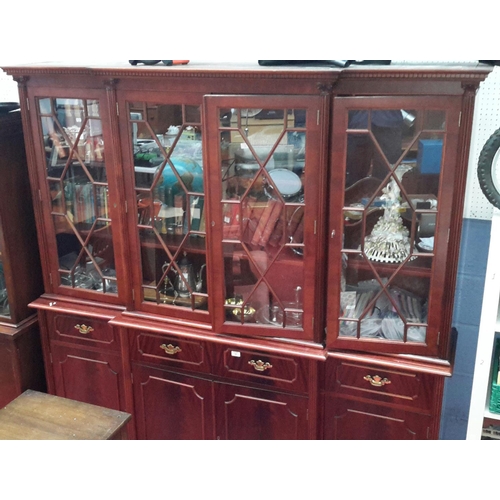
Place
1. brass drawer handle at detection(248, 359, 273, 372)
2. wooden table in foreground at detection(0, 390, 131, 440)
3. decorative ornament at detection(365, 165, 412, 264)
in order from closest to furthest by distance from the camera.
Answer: wooden table in foreground at detection(0, 390, 131, 440) → decorative ornament at detection(365, 165, 412, 264) → brass drawer handle at detection(248, 359, 273, 372)

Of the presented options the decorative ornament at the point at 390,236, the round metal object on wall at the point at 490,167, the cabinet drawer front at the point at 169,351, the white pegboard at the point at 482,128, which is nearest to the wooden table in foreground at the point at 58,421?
the cabinet drawer front at the point at 169,351

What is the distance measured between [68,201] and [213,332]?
2.65 feet

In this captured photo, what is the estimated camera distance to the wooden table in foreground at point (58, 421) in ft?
4.64

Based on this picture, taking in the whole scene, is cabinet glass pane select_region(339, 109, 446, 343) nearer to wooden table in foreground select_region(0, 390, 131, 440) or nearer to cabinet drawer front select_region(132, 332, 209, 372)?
cabinet drawer front select_region(132, 332, 209, 372)

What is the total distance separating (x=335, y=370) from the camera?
1924 mm

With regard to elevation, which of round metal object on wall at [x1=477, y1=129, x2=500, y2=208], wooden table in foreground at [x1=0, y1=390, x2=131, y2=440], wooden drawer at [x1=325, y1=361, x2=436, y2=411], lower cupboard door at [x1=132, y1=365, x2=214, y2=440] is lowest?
lower cupboard door at [x1=132, y1=365, x2=214, y2=440]

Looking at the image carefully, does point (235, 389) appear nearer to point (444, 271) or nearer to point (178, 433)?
point (178, 433)

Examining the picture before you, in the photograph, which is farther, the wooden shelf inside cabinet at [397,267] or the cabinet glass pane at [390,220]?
the wooden shelf inside cabinet at [397,267]

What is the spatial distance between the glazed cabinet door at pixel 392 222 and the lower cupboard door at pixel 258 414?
32 centimetres

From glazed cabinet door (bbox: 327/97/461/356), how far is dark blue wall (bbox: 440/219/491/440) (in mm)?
380

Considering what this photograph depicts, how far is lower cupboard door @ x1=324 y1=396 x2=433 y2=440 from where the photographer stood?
1.88 metres

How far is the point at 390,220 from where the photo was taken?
1.76 m

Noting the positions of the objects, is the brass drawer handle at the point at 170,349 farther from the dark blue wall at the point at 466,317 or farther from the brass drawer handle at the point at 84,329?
the dark blue wall at the point at 466,317

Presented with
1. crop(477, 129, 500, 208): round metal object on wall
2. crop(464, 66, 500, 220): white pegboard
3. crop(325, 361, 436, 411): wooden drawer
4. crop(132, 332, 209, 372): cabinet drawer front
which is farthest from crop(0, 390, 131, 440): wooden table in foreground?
crop(464, 66, 500, 220): white pegboard
